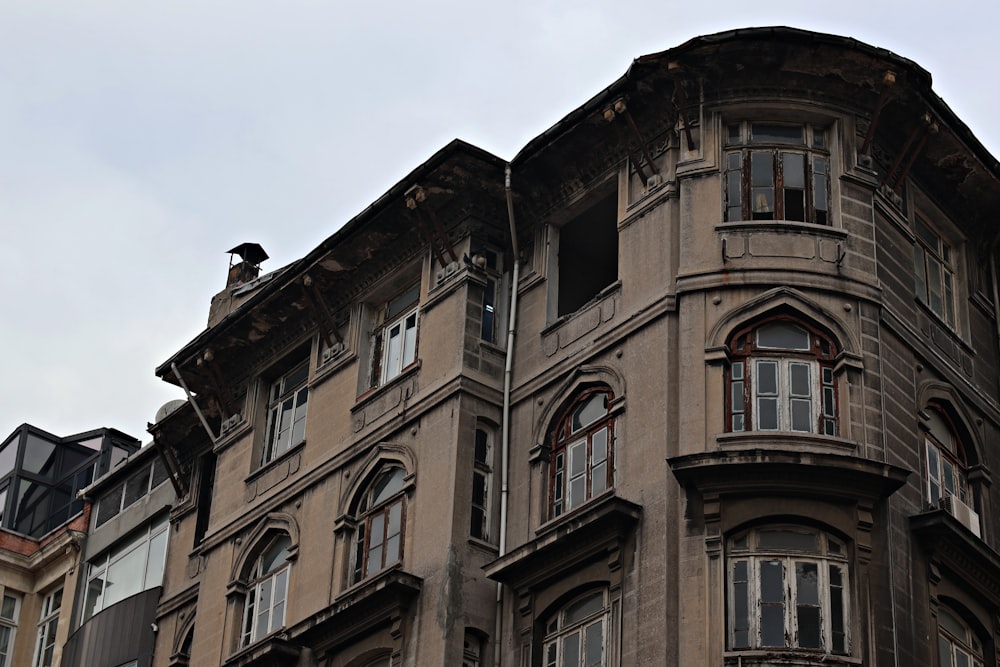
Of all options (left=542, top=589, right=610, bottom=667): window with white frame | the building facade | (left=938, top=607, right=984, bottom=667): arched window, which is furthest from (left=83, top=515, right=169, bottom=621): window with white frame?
(left=938, top=607, right=984, bottom=667): arched window

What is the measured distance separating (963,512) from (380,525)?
9276 mm

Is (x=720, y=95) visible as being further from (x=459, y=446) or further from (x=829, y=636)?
(x=829, y=636)

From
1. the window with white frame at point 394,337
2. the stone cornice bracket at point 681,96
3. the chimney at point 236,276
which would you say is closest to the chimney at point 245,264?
the chimney at point 236,276

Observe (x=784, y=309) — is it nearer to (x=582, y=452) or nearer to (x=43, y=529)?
(x=582, y=452)

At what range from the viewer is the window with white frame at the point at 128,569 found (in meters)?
38.5

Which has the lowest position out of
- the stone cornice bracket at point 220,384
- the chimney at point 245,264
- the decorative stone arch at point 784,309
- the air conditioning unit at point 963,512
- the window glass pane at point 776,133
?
the air conditioning unit at point 963,512

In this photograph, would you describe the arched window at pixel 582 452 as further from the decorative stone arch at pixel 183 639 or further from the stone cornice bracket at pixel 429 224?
the decorative stone arch at pixel 183 639

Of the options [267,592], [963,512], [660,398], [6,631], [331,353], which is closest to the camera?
[660,398]

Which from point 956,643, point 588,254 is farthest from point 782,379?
point 588,254

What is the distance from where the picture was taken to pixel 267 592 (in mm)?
32188

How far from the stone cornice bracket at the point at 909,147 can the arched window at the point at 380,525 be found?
30.0 feet

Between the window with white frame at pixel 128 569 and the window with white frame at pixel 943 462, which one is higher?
the window with white frame at pixel 128 569

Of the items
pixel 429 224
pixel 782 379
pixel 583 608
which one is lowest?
pixel 583 608

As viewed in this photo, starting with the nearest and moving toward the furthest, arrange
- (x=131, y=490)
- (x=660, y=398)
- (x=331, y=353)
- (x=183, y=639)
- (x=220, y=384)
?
(x=660, y=398)
(x=331, y=353)
(x=183, y=639)
(x=220, y=384)
(x=131, y=490)
